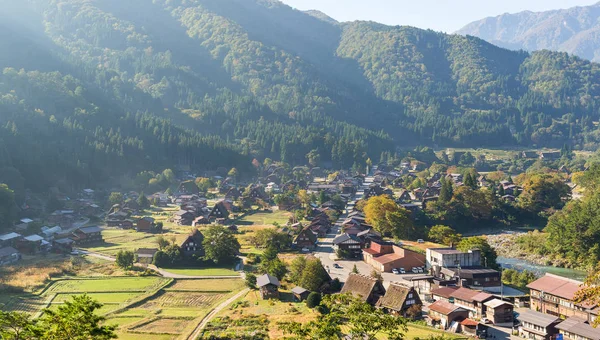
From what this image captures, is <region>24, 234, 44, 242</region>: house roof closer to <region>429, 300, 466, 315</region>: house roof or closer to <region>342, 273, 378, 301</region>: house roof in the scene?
<region>342, 273, 378, 301</region>: house roof

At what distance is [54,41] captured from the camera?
549 ft

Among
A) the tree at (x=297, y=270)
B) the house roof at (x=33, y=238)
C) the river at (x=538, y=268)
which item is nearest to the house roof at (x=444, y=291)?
the tree at (x=297, y=270)

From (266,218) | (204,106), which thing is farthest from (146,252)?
(204,106)

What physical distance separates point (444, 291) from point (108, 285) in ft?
77.4

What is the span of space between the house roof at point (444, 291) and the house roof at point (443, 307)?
1.35 m

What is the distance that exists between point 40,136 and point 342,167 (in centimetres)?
5953

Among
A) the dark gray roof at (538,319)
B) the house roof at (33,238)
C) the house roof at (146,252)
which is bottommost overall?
the house roof at (33,238)

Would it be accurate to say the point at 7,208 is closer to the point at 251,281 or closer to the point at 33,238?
the point at 33,238

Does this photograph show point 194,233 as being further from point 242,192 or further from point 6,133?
point 6,133

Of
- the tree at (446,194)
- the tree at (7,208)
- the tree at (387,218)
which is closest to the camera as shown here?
the tree at (7,208)

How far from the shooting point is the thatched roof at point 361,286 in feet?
108

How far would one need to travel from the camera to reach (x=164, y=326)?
29.1 metres

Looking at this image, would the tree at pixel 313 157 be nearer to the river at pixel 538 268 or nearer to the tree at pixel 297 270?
the river at pixel 538 268

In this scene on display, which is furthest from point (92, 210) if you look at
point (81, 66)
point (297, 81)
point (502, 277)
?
point (297, 81)
